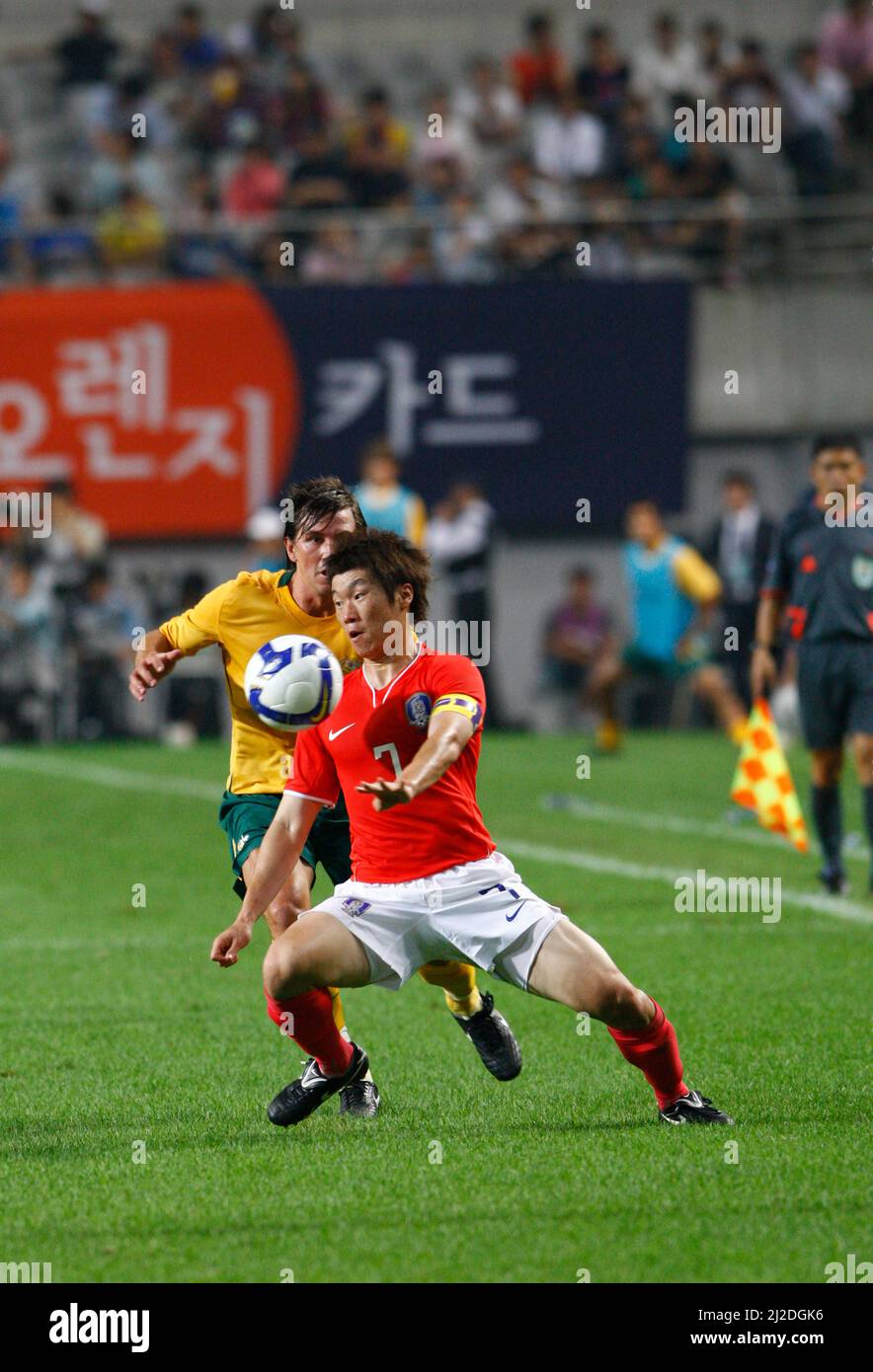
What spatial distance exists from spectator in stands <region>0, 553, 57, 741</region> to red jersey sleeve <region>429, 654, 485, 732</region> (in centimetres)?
1506

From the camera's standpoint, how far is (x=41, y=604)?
20.5 meters

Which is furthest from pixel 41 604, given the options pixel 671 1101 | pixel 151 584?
pixel 671 1101

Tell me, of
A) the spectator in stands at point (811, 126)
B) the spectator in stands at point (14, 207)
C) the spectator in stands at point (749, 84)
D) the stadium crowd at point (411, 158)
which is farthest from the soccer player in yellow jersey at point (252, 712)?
the spectator in stands at point (749, 84)

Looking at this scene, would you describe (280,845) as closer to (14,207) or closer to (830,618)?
(830,618)

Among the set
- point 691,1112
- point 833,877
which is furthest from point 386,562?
point 833,877

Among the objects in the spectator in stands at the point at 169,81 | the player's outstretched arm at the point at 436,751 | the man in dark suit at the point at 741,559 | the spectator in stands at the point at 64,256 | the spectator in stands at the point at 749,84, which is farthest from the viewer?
the spectator in stands at the point at 169,81

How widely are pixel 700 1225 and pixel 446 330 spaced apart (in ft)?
57.7

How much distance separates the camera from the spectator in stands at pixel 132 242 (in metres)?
21.9

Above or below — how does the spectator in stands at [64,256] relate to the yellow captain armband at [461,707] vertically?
above

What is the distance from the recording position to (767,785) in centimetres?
1131

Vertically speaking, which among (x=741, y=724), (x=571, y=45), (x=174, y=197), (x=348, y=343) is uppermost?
(x=571, y=45)

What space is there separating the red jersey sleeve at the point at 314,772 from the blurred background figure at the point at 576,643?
52.9ft

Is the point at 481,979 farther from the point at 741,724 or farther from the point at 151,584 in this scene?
the point at 151,584

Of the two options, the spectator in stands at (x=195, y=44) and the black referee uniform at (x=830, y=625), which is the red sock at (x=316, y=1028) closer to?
the black referee uniform at (x=830, y=625)
